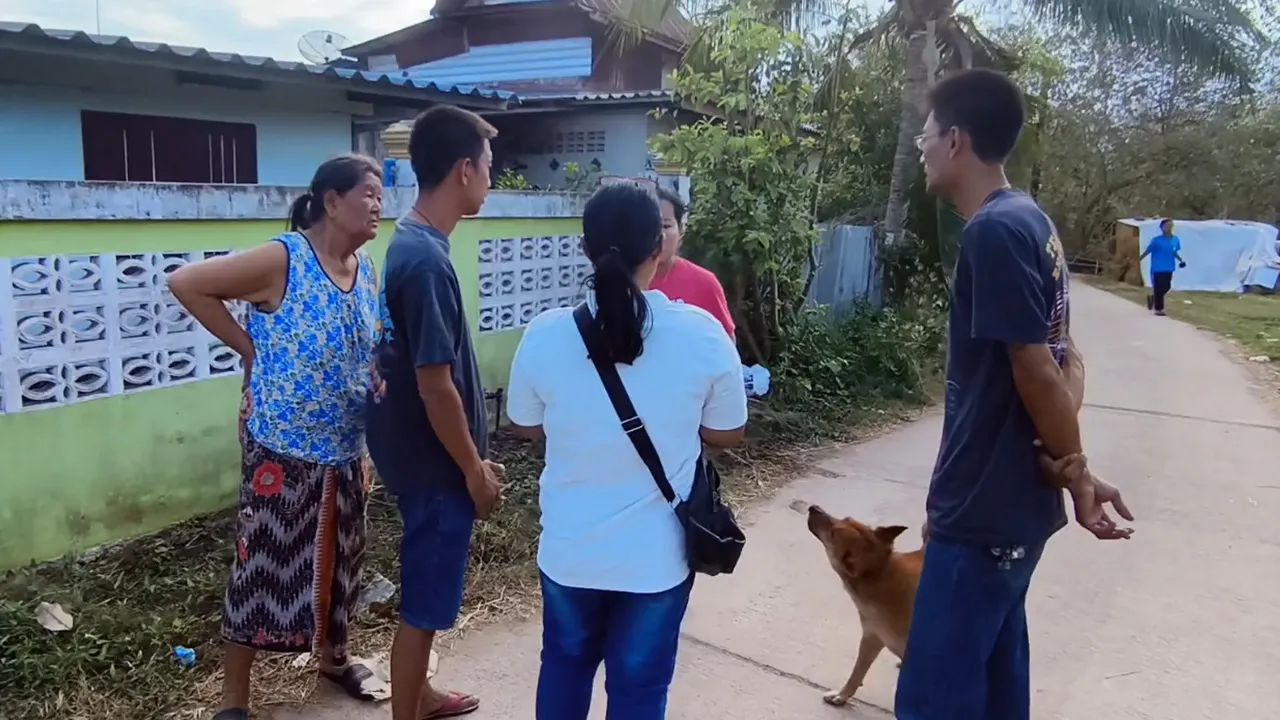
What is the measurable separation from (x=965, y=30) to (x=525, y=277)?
5993 mm

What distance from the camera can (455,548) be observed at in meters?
2.47

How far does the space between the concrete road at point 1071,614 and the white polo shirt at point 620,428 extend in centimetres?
122

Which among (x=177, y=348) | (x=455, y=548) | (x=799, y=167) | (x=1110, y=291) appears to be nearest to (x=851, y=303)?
(x=799, y=167)

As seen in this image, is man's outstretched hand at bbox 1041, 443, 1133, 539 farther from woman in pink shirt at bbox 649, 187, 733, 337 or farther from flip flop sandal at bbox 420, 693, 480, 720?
flip flop sandal at bbox 420, 693, 480, 720

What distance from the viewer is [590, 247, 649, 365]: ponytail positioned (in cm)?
179

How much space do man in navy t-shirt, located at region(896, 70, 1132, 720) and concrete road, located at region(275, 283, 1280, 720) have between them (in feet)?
3.35

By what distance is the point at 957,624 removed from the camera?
206 cm

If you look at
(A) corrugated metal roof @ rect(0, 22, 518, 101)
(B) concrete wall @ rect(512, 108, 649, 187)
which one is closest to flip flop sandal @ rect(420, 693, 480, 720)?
(A) corrugated metal roof @ rect(0, 22, 518, 101)

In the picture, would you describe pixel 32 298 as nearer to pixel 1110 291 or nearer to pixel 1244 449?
pixel 1244 449

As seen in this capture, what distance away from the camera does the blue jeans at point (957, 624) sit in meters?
2.04

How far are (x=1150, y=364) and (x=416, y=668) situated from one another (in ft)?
30.4

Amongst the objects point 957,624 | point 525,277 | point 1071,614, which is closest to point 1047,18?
point 525,277

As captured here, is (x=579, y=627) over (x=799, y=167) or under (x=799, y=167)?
under

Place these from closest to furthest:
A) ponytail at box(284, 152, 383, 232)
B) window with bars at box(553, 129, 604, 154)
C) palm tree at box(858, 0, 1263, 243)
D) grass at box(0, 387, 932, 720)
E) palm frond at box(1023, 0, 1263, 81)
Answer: ponytail at box(284, 152, 383, 232) < grass at box(0, 387, 932, 720) < palm tree at box(858, 0, 1263, 243) < palm frond at box(1023, 0, 1263, 81) < window with bars at box(553, 129, 604, 154)
